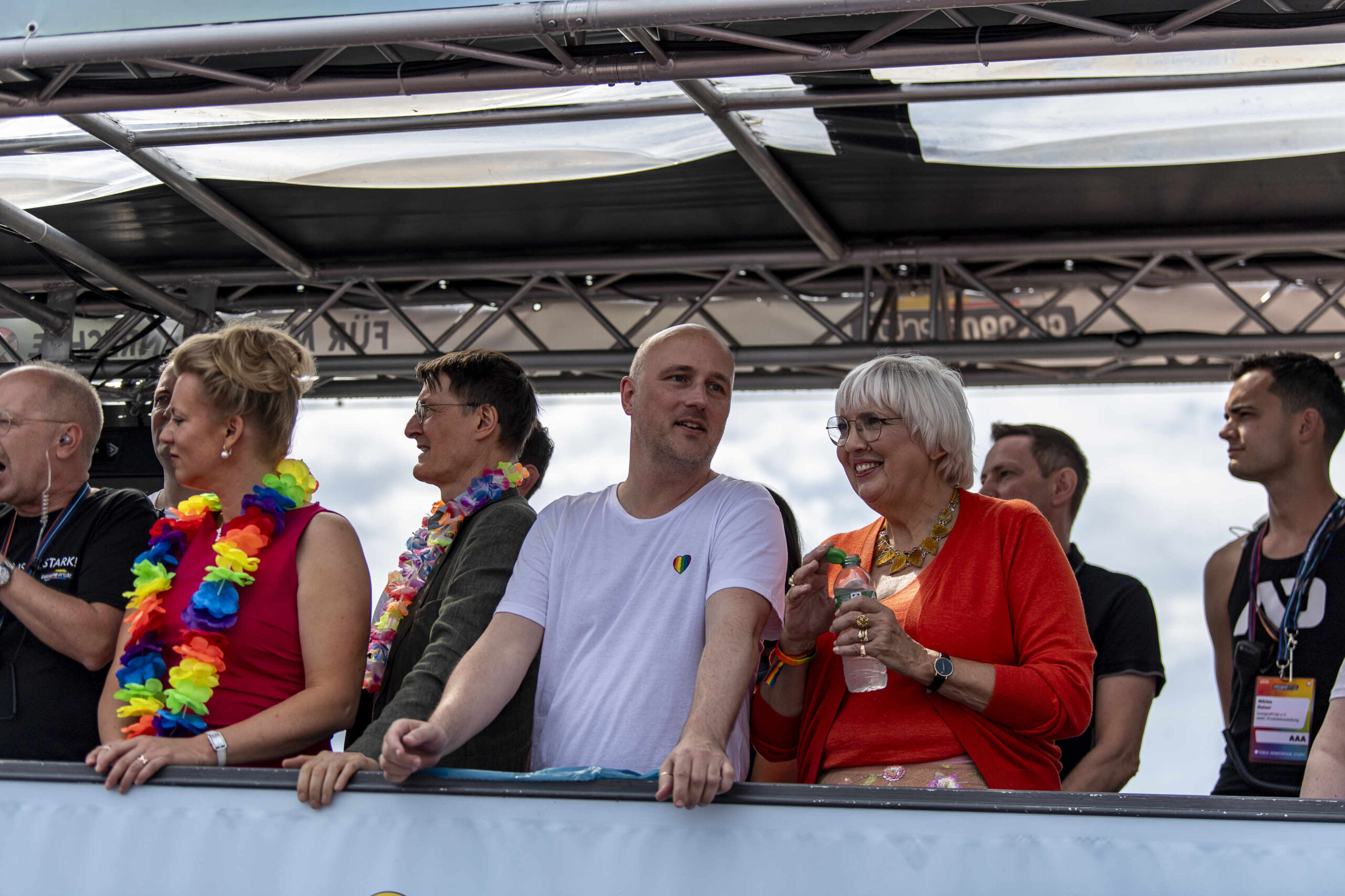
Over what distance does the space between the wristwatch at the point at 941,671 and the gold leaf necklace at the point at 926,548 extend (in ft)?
1.02

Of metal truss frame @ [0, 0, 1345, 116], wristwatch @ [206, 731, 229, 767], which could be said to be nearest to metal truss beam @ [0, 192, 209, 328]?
metal truss frame @ [0, 0, 1345, 116]

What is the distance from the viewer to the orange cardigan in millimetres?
2078

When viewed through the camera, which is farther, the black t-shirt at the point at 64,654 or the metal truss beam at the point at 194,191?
the metal truss beam at the point at 194,191

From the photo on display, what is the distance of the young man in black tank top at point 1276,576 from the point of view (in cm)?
276

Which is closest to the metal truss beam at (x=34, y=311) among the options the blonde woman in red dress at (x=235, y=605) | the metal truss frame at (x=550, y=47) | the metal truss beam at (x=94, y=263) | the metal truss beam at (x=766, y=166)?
the metal truss beam at (x=94, y=263)

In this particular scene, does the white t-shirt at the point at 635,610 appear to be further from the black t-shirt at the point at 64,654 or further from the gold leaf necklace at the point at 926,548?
the black t-shirt at the point at 64,654

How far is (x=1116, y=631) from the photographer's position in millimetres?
3174

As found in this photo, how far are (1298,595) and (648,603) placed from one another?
1.57 metres

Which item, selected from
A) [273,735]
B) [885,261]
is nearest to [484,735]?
[273,735]

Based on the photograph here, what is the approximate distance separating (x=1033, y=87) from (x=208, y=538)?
2765 millimetres

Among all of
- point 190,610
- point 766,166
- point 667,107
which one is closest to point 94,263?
point 667,107

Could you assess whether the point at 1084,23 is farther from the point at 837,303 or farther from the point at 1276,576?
the point at 837,303

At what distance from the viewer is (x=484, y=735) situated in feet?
7.65

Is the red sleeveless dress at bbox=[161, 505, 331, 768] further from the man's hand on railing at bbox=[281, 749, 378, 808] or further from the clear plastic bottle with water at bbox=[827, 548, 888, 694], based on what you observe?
the clear plastic bottle with water at bbox=[827, 548, 888, 694]
